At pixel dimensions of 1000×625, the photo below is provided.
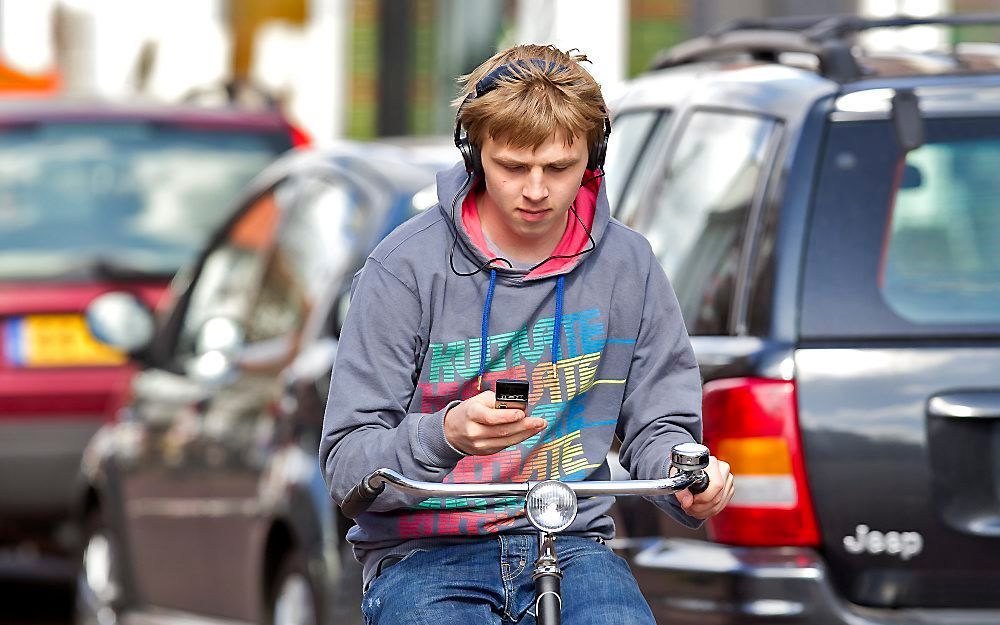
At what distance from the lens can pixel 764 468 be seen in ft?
15.4

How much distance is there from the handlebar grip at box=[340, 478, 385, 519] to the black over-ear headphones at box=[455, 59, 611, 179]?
0.56 meters

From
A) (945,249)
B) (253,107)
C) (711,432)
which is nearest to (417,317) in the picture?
(711,432)

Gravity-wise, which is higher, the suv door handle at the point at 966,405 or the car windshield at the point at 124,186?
the suv door handle at the point at 966,405

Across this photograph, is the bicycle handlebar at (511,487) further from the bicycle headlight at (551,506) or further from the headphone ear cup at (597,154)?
the headphone ear cup at (597,154)

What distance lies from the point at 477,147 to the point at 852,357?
4.56 feet

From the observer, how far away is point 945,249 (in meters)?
4.93

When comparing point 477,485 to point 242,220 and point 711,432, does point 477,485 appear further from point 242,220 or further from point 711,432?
point 242,220

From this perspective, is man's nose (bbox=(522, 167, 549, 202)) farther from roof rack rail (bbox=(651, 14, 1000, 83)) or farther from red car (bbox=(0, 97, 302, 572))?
red car (bbox=(0, 97, 302, 572))

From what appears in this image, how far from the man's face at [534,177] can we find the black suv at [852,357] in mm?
1314

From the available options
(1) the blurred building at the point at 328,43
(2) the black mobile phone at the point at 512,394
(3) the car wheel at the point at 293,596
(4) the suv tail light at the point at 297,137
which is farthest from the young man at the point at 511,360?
(1) the blurred building at the point at 328,43

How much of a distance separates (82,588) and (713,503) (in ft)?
18.3

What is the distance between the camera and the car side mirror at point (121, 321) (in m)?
7.71

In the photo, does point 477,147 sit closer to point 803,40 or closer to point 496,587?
point 496,587

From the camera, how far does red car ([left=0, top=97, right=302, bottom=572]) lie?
9180mm
